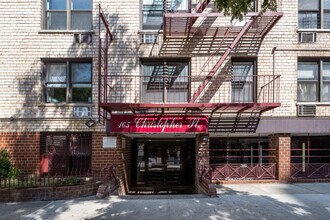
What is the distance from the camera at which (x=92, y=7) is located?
40.2ft

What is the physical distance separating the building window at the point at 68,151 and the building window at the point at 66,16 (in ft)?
13.6

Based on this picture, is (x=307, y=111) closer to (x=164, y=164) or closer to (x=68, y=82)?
(x=164, y=164)

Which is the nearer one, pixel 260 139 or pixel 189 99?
pixel 189 99

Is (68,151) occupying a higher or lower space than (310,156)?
higher

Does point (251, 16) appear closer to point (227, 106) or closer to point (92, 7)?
point (227, 106)

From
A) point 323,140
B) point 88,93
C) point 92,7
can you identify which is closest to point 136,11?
point 92,7

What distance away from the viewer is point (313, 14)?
1236 centimetres

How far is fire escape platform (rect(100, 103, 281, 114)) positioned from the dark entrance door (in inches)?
144

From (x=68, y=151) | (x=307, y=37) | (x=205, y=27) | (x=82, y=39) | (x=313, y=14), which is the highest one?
(x=313, y=14)

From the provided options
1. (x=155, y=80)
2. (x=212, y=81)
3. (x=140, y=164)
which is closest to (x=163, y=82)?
(x=155, y=80)

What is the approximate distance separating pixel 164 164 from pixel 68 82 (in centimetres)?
595

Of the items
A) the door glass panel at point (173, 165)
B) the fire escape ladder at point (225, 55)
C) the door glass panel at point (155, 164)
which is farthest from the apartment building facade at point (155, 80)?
the door glass panel at point (173, 165)

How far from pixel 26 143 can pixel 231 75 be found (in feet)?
26.3

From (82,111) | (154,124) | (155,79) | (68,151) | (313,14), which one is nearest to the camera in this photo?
(154,124)
